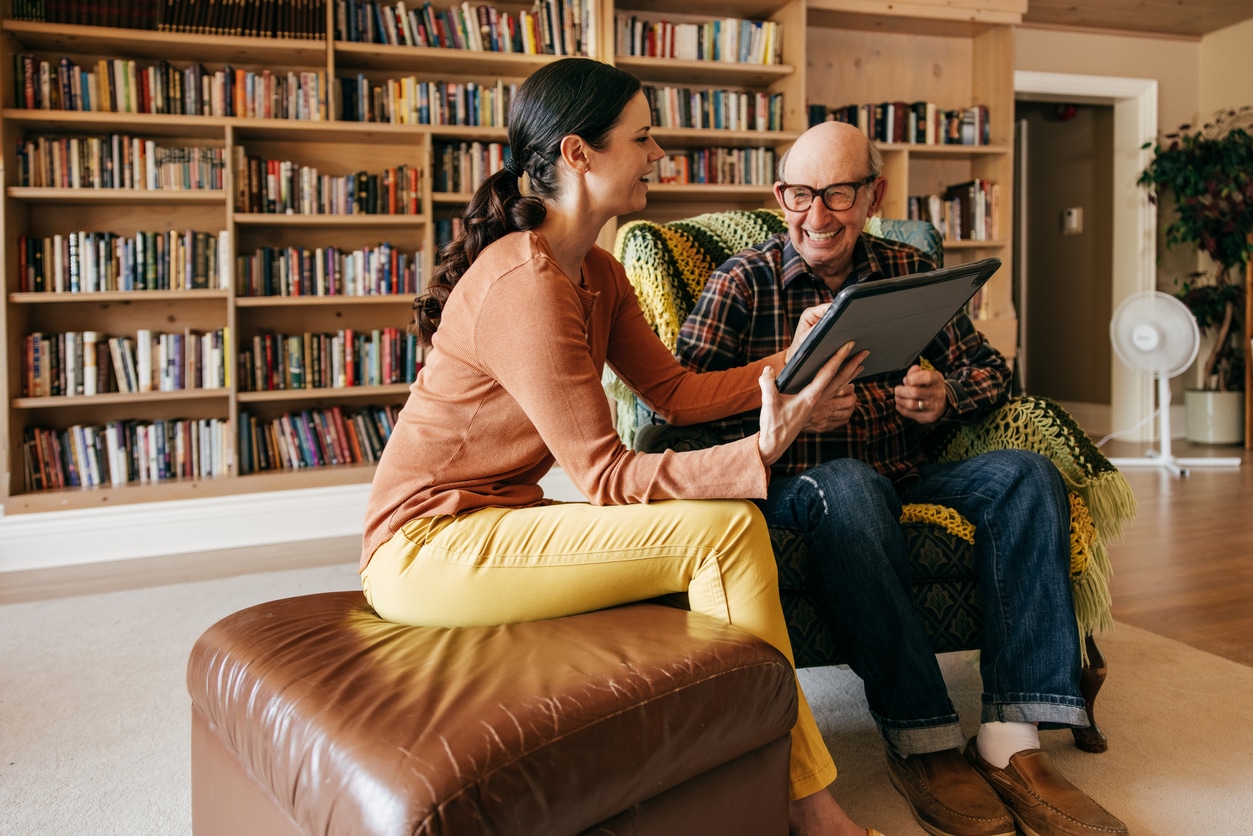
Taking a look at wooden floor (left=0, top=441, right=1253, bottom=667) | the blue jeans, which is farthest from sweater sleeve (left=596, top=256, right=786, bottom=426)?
wooden floor (left=0, top=441, right=1253, bottom=667)

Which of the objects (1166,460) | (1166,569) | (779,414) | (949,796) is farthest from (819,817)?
(1166,460)

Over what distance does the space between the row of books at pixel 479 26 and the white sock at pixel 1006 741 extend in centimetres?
310

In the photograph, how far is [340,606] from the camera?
131 centimetres

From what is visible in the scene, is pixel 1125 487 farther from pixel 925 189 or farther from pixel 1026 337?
pixel 1026 337

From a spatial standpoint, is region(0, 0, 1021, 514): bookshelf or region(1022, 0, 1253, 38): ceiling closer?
region(0, 0, 1021, 514): bookshelf

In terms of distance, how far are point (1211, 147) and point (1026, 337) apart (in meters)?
1.60

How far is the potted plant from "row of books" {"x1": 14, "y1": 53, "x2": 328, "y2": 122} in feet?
14.4

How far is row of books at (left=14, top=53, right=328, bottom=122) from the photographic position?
11.0 ft

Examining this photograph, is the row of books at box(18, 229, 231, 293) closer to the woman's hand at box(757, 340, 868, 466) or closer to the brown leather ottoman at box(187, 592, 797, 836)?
the brown leather ottoman at box(187, 592, 797, 836)

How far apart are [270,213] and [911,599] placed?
291 centimetres

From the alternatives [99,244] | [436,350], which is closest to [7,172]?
[99,244]

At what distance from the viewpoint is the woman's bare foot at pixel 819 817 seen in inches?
47.8

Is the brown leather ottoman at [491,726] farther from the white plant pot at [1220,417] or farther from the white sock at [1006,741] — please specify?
the white plant pot at [1220,417]

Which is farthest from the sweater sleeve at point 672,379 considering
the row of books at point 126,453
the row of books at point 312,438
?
the row of books at point 126,453
